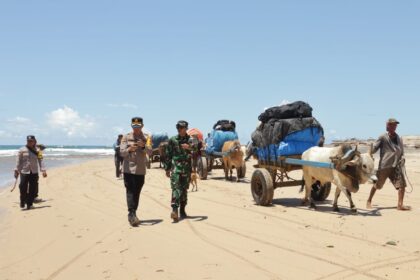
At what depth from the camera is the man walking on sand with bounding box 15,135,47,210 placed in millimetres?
11750

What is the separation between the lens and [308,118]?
1048 centimetres

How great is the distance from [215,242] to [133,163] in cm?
255

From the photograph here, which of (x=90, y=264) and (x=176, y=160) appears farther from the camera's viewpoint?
(x=176, y=160)

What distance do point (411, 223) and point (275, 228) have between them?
268 cm

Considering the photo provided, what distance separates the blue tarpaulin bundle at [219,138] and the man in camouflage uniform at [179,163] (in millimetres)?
9187

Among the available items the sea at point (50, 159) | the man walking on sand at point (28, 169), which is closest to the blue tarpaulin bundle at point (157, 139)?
the sea at point (50, 159)

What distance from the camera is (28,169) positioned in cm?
1175

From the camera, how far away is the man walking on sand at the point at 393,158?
10.1 metres

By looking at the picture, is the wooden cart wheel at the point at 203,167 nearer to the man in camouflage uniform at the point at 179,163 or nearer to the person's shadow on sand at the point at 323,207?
the person's shadow on sand at the point at 323,207

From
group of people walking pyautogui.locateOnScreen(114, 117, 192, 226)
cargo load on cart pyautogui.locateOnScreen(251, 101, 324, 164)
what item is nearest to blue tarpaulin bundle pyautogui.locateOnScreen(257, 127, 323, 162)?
cargo load on cart pyautogui.locateOnScreen(251, 101, 324, 164)

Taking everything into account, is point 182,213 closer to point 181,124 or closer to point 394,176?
point 181,124

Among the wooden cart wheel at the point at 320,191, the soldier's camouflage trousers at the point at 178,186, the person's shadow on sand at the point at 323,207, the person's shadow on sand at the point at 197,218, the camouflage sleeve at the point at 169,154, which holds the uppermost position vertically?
the camouflage sleeve at the point at 169,154

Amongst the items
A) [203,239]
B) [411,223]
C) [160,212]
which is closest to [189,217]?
[160,212]

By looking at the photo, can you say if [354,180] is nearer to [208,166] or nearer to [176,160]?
[176,160]
